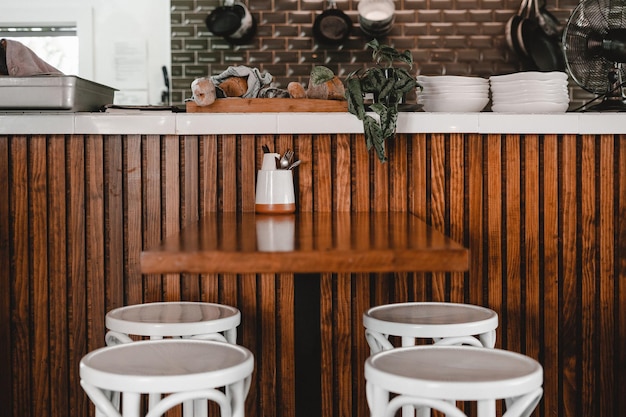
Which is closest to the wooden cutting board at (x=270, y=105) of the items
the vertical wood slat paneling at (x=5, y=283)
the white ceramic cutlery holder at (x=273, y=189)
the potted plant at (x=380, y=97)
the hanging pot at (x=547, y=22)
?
the potted plant at (x=380, y=97)

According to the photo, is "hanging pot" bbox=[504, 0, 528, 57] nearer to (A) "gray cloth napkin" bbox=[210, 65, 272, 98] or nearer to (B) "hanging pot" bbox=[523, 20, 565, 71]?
(B) "hanging pot" bbox=[523, 20, 565, 71]

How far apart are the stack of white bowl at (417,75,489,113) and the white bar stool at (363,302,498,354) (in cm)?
94

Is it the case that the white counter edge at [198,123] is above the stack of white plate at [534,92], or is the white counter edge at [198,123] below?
below

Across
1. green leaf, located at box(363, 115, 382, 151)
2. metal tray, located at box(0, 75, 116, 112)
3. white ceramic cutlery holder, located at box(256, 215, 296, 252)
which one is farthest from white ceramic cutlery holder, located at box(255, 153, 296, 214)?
metal tray, located at box(0, 75, 116, 112)

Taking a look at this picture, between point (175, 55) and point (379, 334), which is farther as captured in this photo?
point (175, 55)

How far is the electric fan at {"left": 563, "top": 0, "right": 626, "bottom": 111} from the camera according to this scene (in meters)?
3.01

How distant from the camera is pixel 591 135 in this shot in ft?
9.62

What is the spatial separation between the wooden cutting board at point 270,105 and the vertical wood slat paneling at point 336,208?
0.11m

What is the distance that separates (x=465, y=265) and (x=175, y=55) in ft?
13.2

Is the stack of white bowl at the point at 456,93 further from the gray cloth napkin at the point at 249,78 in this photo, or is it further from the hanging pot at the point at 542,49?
the hanging pot at the point at 542,49

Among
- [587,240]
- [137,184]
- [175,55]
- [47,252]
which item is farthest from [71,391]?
[175,55]

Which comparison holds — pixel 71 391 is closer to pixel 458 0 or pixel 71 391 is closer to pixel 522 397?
pixel 522 397

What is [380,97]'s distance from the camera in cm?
276

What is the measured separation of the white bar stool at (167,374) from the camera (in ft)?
5.29
